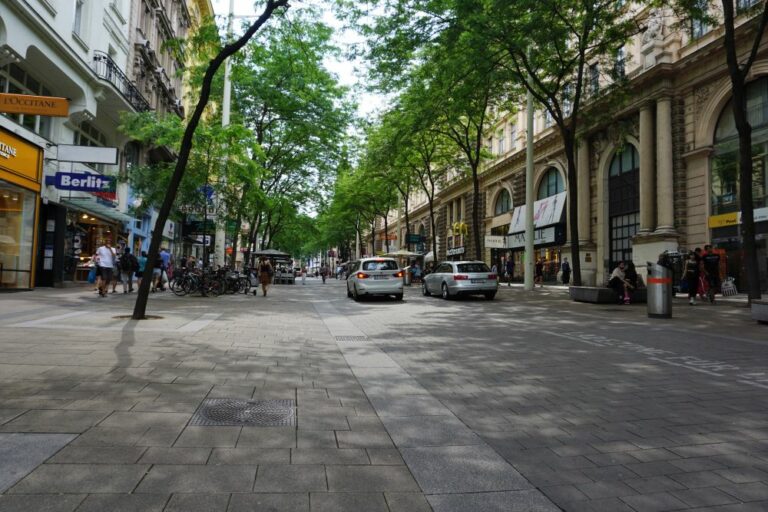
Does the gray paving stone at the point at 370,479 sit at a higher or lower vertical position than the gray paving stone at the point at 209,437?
lower

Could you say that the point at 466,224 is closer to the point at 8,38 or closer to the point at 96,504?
the point at 8,38

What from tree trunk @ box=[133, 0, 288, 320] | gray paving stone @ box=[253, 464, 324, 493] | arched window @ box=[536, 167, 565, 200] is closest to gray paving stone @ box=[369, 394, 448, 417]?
gray paving stone @ box=[253, 464, 324, 493]

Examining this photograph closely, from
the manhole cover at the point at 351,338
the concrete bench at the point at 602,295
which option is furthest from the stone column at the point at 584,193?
the manhole cover at the point at 351,338

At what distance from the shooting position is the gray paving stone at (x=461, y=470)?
2881 mm

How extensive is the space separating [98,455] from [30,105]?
353 inches

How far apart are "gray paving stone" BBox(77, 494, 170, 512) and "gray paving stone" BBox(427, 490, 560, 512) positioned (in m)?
1.35

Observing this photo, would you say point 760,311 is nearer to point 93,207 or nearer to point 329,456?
point 329,456

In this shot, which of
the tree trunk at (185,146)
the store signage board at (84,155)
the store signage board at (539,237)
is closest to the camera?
the tree trunk at (185,146)

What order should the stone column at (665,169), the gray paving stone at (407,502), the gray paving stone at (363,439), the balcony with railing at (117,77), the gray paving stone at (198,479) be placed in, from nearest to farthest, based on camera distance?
the gray paving stone at (407,502) → the gray paving stone at (198,479) → the gray paving stone at (363,439) → the balcony with railing at (117,77) → the stone column at (665,169)

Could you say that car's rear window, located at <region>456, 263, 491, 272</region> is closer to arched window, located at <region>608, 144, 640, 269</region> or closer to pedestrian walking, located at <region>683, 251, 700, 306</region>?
pedestrian walking, located at <region>683, 251, 700, 306</region>

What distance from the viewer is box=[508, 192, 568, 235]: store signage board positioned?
31172 millimetres

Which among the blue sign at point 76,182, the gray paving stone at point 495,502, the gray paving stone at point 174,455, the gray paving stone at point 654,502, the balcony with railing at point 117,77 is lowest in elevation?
the gray paving stone at point 495,502

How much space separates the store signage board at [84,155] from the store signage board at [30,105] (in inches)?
317

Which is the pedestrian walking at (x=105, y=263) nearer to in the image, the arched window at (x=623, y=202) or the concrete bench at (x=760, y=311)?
the concrete bench at (x=760, y=311)
